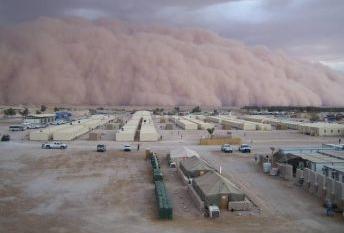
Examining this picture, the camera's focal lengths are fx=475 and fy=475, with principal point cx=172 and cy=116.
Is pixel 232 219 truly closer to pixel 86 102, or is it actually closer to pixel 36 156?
pixel 36 156

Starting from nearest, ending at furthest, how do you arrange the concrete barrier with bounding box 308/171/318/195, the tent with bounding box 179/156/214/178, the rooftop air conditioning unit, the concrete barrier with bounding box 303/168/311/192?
the rooftop air conditioning unit → the concrete barrier with bounding box 308/171/318/195 → the concrete barrier with bounding box 303/168/311/192 → the tent with bounding box 179/156/214/178

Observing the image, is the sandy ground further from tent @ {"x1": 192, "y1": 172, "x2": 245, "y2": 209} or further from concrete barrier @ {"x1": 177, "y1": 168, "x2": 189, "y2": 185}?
tent @ {"x1": 192, "y1": 172, "x2": 245, "y2": 209}

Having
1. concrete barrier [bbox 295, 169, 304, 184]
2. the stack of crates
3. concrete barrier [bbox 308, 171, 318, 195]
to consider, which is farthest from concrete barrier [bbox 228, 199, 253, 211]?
concrete barrier [bbox 295, 169, 304, 184]

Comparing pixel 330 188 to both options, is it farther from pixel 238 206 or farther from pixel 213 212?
pixel 213 212

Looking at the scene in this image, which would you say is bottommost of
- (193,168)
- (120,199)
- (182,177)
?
(120,199)

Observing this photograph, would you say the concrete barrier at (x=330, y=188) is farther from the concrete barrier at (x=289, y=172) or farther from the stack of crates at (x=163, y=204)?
A: the stack of crates at (x=163, y=204)

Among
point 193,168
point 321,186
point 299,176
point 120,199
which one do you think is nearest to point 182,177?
point 193,168
